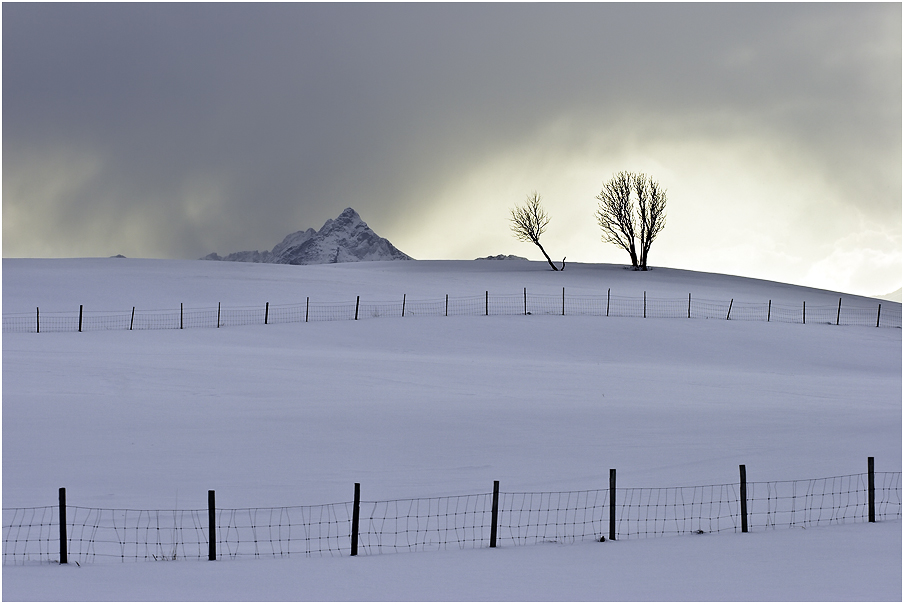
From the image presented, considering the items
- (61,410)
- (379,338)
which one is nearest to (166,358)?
(61,410)

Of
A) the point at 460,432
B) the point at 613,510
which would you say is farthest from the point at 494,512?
the point at 460,432

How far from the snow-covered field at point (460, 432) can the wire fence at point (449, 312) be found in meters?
3.19

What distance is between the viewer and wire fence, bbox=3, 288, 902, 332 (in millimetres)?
34969

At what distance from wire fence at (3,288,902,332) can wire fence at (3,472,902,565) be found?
22.2 meters

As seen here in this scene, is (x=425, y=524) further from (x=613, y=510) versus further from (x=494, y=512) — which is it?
(x=613, y=510)

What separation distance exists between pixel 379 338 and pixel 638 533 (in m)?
21.1

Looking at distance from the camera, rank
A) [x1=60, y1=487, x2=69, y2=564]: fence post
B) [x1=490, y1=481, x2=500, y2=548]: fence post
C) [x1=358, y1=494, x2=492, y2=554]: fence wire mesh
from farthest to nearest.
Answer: [x1=358, y1=494, x2=492, y2=554]: fence wire mesh, [x1=490, y1=481, x2=500, y2=548]: fence post, [x1=60, y1=487, x2=69, y2=564]: fence post

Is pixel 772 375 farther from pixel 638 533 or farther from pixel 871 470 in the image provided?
pixel 638 533

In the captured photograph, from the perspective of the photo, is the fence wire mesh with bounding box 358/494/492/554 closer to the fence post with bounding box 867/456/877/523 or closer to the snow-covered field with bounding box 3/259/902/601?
the snow-covered field with bounding box 3/259/902/601

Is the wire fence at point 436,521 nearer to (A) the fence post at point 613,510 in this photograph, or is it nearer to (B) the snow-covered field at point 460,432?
(A) the fence post at point 613,510

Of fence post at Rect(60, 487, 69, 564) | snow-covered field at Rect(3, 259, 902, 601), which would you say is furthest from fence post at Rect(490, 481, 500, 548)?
fence post at Rect(60, 487, 69, 564)

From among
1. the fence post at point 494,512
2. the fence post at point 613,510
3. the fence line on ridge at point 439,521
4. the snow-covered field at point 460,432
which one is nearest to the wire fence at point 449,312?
the snow-covered field at point 460,432

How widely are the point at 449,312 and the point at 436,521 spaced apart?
93.7ft

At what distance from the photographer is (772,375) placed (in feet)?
87.0
